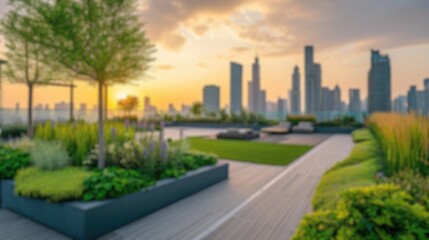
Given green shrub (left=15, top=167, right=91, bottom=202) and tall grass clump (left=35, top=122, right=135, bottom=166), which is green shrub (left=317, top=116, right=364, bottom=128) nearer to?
tall grass clump (left=35, top=122, right=135, bottom=166)

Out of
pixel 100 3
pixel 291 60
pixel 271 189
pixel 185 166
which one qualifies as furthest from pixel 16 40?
pixel 291 60

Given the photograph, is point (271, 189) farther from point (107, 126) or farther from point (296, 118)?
point (296, 118)

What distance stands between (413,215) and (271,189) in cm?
284

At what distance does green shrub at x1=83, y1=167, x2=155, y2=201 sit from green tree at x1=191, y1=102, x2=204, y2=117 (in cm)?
1807

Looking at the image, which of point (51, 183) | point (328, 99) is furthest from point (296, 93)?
point (51, 183)

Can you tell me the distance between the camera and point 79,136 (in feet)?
12.8

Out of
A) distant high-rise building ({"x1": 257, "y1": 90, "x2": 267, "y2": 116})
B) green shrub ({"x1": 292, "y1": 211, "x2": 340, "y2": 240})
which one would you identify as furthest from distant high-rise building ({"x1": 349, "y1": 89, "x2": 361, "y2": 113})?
green shrub ({"x1": 292, "y1": 211, "x2": 340, "y2": 240})

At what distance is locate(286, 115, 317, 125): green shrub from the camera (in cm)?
1562

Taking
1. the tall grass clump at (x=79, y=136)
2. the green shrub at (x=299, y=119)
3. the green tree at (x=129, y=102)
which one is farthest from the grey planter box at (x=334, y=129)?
the green tree at (x=129, y=102)

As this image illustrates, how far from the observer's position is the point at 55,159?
3320 mm

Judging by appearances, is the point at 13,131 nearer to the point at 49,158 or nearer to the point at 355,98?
the point at 49,158

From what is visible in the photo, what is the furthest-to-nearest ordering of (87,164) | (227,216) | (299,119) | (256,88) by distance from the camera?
1. (256,88)
2. (299,119)
3. (87,164)
4. (227,216)

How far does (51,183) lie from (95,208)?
81 centimetres

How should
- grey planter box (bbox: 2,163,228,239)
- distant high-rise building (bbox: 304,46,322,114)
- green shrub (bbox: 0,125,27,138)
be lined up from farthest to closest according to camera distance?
distant high-rise building (bbox: 304,46,322,114) < green shrub (bbox: 0,125,27,138) < grey planter box (bbox: 2,163,228,239)
